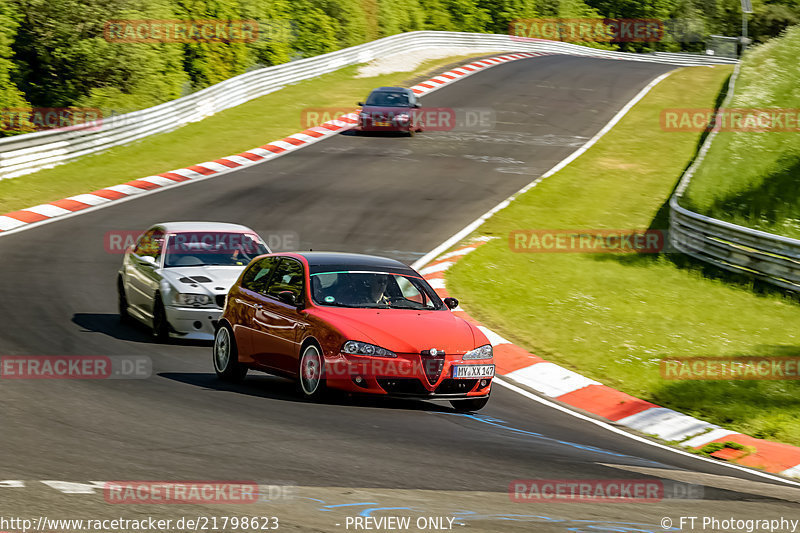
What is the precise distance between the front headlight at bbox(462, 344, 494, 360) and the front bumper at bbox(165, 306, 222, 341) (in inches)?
156

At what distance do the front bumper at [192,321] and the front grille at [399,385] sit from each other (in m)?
3.70

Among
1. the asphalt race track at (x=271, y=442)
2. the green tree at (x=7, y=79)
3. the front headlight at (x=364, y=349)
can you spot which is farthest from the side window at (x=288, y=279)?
the green tree at (x=7, y=79)

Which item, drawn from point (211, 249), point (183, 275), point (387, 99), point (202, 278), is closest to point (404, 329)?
point (202, 278)

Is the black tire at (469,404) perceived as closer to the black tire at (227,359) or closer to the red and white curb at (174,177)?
the black tire at (227,359)

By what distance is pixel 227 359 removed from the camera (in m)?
11.5

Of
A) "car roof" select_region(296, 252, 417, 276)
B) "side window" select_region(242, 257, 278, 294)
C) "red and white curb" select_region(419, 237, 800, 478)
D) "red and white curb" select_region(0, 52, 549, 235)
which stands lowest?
"red and white curb" select_region(0, 52, 549, 235)

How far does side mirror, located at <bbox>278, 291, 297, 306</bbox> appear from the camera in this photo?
1088 cm

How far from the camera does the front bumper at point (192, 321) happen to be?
42.9 ft

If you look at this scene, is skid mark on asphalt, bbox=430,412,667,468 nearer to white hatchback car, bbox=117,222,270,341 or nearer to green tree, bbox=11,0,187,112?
white hatchback car, bbox=117,222,270,341

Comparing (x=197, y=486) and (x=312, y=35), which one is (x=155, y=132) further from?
(x=197, y=486)

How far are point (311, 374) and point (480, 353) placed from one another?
1.68 m

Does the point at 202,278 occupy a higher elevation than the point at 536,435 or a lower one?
higher

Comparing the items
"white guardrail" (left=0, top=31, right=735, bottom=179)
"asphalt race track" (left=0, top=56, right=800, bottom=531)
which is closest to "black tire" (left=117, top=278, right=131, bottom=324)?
"asphalt race track" (left=0, top=56, right=800, bottom=531)

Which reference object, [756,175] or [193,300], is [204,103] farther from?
[193,300]
